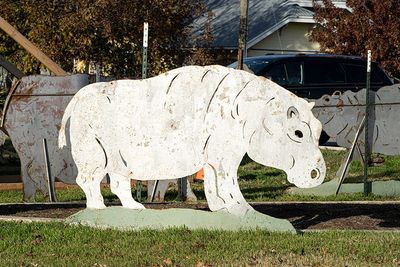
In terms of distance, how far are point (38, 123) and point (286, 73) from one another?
7767 mm

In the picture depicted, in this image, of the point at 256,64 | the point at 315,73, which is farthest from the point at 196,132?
the point at 315,73

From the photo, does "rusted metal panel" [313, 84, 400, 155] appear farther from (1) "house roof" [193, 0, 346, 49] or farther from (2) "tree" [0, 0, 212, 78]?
(1) "house roof" [193, 0, 346, 49]

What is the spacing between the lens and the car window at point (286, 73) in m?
22.2

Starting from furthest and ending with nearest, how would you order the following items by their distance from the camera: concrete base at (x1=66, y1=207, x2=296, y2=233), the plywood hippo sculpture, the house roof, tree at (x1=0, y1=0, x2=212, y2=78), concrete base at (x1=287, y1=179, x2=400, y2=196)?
the house roof → tree at (x1=0, y1=0, x2=212, y2=78) → concrete base at (x1=287, y1=179, x2=400, y2=196) → the plywood hippo sculpture → concrete base at (x1=66, y1=207, x2=296, y2=233)

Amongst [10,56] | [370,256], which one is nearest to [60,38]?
[10,56]

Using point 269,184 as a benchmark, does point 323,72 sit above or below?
above

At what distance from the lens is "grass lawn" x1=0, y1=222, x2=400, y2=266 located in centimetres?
985

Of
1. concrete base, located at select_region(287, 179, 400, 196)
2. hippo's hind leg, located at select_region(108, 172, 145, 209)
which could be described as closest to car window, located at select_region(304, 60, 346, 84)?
concrete base, located at select_region(287, 179, 400, 196)

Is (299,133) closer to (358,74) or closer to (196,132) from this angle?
(196,132)

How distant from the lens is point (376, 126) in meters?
17.2

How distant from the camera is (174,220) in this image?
38.2 feet

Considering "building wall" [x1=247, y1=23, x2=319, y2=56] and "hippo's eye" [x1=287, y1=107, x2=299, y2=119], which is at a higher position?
"building wall" [x1=247, y1=23, x2=319, y2=56]

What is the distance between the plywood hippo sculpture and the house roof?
23.1 meters

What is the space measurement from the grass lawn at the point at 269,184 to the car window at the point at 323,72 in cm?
144
